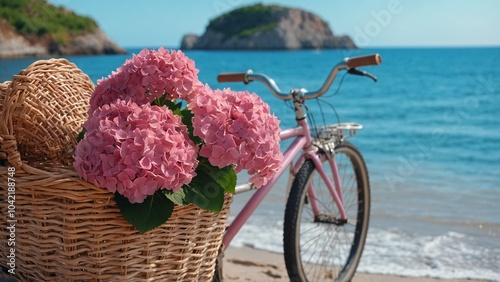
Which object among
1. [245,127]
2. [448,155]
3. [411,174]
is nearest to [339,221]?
[245,127]

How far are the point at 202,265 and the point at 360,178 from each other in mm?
1821

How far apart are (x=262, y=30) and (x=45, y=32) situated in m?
39.5

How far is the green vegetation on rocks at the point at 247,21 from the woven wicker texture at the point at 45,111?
3625 inches

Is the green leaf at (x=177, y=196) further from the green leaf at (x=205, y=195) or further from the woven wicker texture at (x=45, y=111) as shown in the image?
the woven wicker texture at (x=45, y=111)

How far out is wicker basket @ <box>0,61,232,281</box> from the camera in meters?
1.84

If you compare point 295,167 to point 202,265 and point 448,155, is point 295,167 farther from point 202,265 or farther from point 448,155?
point 448,155

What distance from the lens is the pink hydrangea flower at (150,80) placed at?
6.82 ft

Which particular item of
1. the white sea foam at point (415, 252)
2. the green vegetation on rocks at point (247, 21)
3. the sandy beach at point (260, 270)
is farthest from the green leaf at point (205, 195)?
the green vegetation on rocks at point (247, 21)

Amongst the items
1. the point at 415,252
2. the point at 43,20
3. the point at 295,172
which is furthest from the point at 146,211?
the point at 43,20

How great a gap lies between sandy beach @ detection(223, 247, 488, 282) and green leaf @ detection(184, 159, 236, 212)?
2223 mm

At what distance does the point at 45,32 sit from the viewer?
61438 millimetres

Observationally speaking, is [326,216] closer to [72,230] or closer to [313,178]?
[313,178]

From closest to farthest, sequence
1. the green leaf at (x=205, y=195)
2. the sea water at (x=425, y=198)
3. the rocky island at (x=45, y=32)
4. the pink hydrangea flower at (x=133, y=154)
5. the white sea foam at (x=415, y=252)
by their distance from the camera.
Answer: the pink hydrangea flower at (x=133, y=154) → the green leaf at (x=205, y=195) → the white sea foam at (x=415, y=252) → the sea water at (x=425, y=198) → the rocky island at (x=45, y=32)

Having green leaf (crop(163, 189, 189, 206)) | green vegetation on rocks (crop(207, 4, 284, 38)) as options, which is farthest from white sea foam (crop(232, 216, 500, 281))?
green vegetation on rocks (crop(207, 4, 284, 38))
